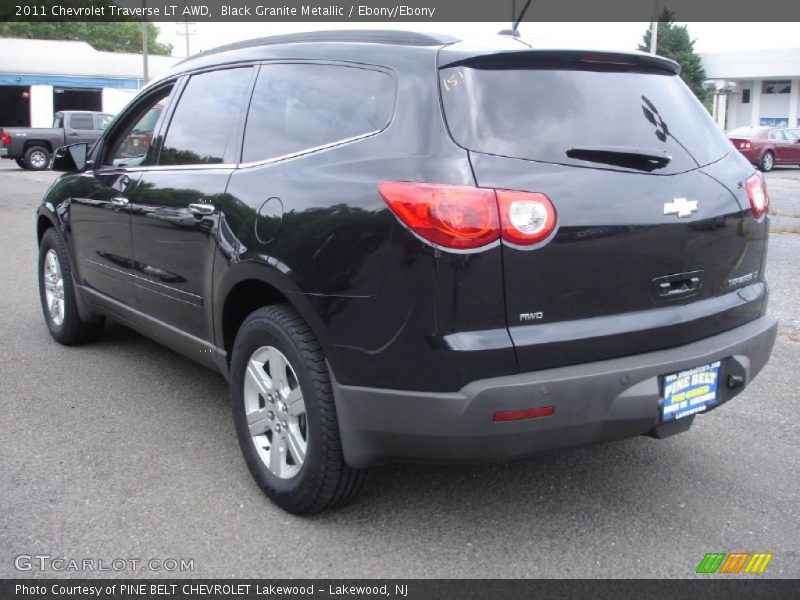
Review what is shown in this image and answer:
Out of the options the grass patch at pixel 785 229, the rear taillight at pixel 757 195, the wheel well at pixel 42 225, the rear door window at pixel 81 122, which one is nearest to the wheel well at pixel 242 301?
the rear taillight at pixel 757 195

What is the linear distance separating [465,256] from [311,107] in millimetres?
1124

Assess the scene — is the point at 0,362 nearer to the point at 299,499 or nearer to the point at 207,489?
the point at 207,489

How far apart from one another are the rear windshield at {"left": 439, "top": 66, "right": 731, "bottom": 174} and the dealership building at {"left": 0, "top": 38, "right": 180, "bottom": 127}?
36108mm

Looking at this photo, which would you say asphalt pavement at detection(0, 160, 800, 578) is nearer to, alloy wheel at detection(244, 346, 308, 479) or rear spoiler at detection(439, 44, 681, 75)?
alloy wheel at detection(244, 346, 308, 479)

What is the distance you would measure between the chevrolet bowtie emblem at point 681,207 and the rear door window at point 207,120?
1845 millimetres

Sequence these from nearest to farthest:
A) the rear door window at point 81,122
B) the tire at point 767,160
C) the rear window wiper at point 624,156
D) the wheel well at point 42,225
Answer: the rear window wiper at point 624,156, the wheel well at point 42,225, the tire at point 767,160, the rear door window at point 81,122

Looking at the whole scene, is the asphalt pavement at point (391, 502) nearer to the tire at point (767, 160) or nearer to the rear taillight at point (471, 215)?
the rear taillight at point (471, 215)

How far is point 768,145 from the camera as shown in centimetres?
2539

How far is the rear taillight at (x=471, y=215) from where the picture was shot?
2.70 meters

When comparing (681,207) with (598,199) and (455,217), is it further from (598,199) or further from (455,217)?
(455,217)

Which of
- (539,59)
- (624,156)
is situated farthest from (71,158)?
(624,156)

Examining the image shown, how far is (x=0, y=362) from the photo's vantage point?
541cm

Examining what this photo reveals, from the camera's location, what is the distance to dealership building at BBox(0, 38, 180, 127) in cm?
3722

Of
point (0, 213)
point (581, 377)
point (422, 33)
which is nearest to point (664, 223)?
point (581, 377)
